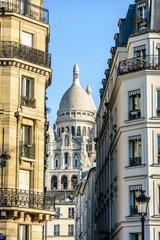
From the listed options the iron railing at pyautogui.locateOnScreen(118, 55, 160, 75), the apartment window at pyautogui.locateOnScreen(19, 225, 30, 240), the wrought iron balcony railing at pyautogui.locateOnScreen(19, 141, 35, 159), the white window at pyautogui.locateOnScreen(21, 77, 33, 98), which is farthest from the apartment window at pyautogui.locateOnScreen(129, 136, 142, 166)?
the apartment window at pyautogui.locateOnScreen(19, 225, 30, 240)

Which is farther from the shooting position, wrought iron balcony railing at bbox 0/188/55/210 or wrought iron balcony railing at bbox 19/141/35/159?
wrought iron balcony railing at bbox 19/141/35/159

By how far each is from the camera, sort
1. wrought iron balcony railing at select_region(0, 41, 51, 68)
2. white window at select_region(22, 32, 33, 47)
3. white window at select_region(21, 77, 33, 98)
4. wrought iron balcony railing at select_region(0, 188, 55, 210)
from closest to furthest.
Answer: wrought iron balcony railing at select_region(0, 188, 55, 210)
wrought iron balcony railing at select_region(0, 41, 51, 68)
white window at select_region(21, 77, 33, 98)
white window at select_region(22, 32, 33, 47)

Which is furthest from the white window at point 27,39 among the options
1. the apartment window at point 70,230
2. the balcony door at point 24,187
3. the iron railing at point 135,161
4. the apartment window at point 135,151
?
the apartment window at point 70,230

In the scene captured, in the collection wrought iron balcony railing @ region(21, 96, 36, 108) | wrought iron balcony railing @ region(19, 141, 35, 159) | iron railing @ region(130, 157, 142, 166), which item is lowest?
iron railing @ region(130, 157, 142, 166)

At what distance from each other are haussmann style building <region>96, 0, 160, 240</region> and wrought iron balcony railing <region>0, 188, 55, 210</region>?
560 cm

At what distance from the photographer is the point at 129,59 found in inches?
1868

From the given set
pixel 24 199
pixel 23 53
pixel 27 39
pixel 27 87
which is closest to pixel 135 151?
pixel 27 87

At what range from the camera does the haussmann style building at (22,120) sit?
41219 mm

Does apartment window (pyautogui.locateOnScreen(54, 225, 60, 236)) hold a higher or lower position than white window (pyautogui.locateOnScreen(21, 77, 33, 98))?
lower

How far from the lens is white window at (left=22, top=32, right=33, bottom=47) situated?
44969 mm

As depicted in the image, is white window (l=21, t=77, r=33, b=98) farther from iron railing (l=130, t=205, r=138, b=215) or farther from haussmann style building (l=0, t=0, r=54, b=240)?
iron railing (l=130, t=205, r=138, b=215)

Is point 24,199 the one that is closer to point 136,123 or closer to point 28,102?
point 28,102

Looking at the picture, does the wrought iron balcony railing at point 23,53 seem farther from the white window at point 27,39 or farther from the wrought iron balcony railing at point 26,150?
the wrought iron balcony railing at point 26,150

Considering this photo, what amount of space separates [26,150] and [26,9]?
9.83 m
